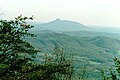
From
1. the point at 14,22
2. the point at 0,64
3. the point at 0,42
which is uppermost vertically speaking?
the point at 14,22

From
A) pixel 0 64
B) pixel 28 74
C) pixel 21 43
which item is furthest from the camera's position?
pixel 21 43

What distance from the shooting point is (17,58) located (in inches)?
685

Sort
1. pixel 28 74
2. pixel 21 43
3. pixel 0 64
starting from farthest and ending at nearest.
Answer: pixel 21 43
pixel 28 74
pixel 0 64

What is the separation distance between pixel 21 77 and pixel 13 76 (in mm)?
509

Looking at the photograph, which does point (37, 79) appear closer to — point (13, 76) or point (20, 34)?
point (13, 76)

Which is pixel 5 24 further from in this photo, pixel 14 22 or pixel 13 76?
pixel 13 76

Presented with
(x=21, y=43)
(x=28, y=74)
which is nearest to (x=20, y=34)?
(x=21, y=43)

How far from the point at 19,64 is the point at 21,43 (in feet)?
4.34

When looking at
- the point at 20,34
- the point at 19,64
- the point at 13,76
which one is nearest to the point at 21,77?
the point at 13,76

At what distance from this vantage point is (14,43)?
57.0 ft

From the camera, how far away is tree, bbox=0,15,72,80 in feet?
53.4

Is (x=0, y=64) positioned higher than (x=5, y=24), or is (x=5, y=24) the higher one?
(x=5, y=24)

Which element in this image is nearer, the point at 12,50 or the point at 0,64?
the point at 0,64

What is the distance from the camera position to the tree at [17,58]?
1628 centimetres
